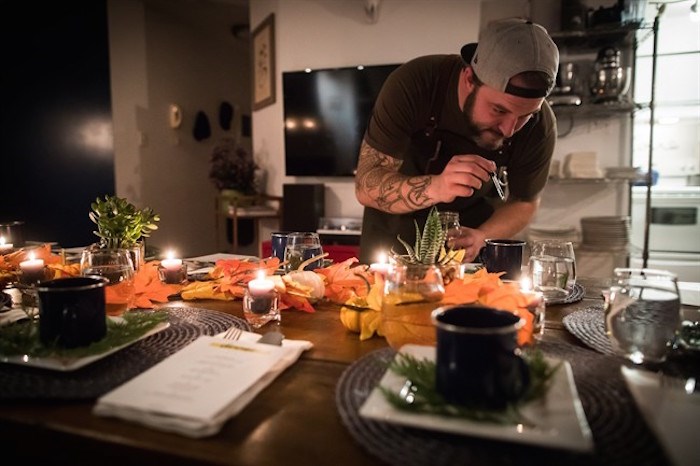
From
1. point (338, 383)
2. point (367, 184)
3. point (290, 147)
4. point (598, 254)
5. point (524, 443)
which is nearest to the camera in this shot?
point (524, 443)

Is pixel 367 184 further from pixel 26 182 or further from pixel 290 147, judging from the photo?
pixel 26 182

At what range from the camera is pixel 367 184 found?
5.80 ft

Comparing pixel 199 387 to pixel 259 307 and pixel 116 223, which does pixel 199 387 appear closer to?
pixel 259 307

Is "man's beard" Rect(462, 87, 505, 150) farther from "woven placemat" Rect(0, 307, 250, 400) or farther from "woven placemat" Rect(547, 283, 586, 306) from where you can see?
"woven placemat" Rect(0, 307, 250, 400)

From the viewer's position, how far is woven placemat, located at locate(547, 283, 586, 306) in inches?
45.5

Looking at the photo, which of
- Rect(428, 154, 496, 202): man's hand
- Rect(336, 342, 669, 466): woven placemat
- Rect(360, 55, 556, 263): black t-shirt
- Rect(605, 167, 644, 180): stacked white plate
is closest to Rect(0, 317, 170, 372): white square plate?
Rect(336, 342, 669, 466): woven placemat

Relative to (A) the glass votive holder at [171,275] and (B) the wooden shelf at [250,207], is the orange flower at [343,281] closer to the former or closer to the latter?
(A) the glass votive holder at [171,275]

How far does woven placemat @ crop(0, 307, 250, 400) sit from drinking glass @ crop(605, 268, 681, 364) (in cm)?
70

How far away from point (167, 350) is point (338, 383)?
32cm

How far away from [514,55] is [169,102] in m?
4.23

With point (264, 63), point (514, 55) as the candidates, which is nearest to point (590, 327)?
point (514, 55)

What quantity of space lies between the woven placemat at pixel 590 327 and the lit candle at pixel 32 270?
1272 millimetres

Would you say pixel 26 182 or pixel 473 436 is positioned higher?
pixel 26 182

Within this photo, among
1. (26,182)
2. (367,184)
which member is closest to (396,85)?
(367,184)
